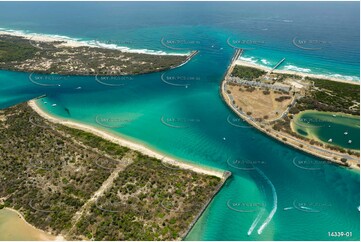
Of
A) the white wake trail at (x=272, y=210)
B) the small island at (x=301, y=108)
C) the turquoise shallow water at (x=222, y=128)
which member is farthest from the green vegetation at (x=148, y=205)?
the small island at (x=301, y=108)

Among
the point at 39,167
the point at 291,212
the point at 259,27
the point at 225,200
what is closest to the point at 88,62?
the point at 39,167

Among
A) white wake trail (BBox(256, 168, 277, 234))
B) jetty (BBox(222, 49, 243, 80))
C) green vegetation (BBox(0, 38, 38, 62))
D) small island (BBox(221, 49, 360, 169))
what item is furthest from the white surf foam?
green vegetation (BBox(0, 38, 38, 62))

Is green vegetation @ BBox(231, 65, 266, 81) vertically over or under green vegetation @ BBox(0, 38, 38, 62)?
over

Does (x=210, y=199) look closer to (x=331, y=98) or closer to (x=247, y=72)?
(x=331, y=98)

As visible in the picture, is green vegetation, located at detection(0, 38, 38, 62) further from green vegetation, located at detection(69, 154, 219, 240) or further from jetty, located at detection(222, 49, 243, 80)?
green vegetation, located at detection(69, 154, 219, 240)

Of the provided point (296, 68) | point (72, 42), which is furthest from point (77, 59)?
point (296, 68)

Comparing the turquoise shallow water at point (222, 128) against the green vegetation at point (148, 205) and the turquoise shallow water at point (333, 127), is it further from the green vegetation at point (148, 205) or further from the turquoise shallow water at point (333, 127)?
the turquoise shallow water at point (333, 127)
